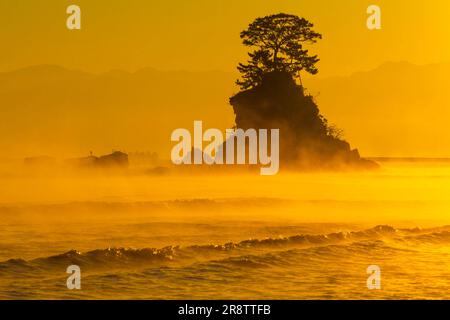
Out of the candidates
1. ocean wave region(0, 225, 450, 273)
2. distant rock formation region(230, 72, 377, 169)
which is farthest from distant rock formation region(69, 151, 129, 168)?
ocean wave region(0, 225, 450, 273)

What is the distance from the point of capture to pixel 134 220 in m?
40.5

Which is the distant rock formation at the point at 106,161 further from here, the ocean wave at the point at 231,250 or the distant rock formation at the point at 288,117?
the ocean wave at the point at 231,250

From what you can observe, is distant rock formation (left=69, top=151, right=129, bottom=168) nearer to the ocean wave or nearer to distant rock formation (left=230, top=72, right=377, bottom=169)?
distant rock formation (left=230, top=72, right=377, bottom=169)

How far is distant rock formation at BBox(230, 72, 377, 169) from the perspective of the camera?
52.1 m

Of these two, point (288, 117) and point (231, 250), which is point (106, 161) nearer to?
point (288, 117)

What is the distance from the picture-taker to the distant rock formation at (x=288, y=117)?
5212cm

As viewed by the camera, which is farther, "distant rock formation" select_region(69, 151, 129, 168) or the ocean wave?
"distant rock formation" select_region(69, 151, 129, 168)

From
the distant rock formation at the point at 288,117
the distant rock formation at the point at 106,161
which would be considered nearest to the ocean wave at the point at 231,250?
the distant rock formation at the point at 288,117

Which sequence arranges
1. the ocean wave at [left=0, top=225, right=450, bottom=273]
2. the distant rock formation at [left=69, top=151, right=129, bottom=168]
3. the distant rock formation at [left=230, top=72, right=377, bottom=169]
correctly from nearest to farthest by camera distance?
the ocean wave at [left=0, top=225, right=450, bottom=273] → the distant rock formation at [left=230, top=72, right=377, bottom=169] → the distant rock formation at [left=69, top=151, right=129, bottom=168]

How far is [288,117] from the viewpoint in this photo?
52531 millimetres

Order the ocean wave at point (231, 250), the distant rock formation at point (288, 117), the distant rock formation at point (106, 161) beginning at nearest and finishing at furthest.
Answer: the ocean wave at point (231, 250) → the distant rock formation at point (288, 117) → the distant rock formation at point (106, 161)

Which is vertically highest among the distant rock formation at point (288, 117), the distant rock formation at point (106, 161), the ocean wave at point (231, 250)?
the distant rock formation at point (288, 117)

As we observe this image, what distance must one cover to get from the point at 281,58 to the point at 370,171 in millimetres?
9644
